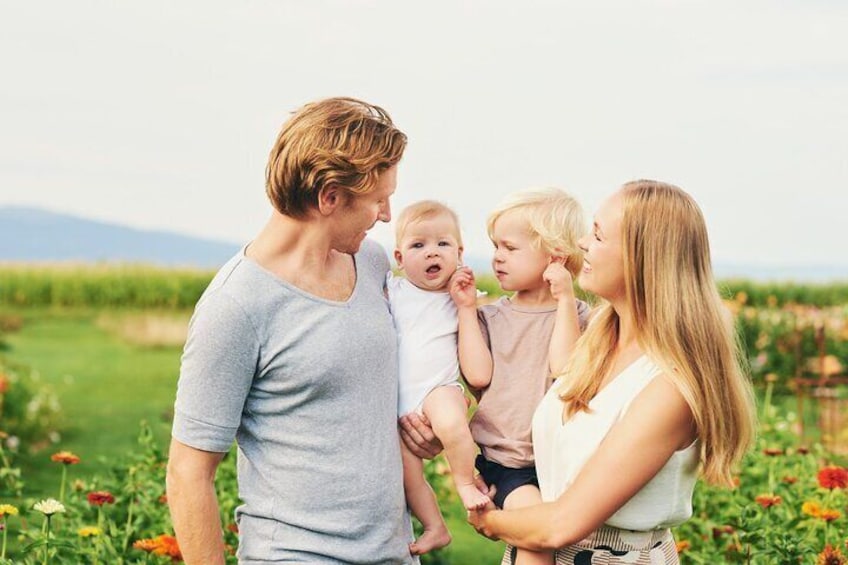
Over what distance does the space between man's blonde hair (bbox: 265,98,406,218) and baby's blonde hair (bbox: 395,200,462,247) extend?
61 cm

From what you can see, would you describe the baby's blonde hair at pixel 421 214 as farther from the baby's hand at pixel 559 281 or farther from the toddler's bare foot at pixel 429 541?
the toddler's bare foot at pixel 429 541

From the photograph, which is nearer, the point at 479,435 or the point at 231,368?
the point at 231,368

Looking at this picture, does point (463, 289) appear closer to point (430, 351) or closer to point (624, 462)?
point (430, 351)

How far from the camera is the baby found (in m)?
3.03

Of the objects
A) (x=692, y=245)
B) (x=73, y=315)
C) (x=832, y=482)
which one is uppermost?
(x=692, y=245)

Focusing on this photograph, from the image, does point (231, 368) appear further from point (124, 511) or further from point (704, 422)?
point (124, 511)

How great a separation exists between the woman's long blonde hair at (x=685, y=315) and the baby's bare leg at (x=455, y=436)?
0.46m

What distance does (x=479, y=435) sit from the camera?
3172 mm

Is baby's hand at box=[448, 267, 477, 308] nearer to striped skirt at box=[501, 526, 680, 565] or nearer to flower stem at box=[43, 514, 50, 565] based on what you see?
striped skirt at box=[501, 526, 680, 565]

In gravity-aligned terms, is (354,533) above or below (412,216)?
below

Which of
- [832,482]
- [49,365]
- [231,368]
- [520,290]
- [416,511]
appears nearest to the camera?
[231,368]

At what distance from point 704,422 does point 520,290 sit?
0.82m

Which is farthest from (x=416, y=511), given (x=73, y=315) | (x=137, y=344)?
(x=73, y=315)

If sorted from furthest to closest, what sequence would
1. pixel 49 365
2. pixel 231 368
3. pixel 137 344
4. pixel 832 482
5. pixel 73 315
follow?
pixel 73 315, pixel 137 344, pixel 49 365, pixel 832 482, pixel 231 368
